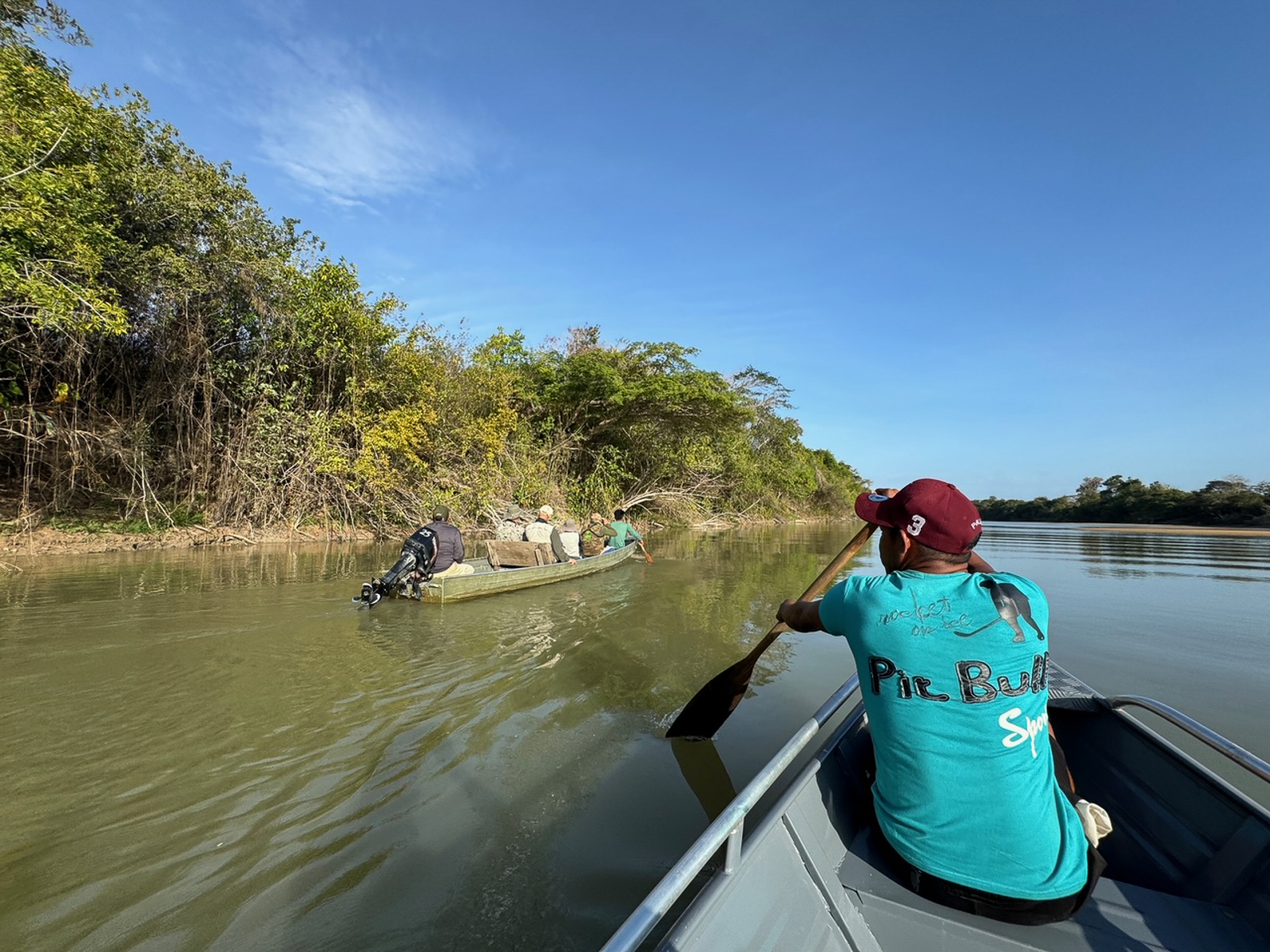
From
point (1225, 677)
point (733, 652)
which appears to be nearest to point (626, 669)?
point (733, 652)

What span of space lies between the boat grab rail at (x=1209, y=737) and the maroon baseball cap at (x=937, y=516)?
0.98 m

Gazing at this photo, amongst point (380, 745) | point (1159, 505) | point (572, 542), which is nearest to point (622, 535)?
point (572, 542)

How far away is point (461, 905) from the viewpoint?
95.0 inches

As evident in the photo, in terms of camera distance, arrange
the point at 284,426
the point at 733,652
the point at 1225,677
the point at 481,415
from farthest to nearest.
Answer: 1. the point at 481,415
2. the point at 284,426
3. the point at 733,652
4. the point at 1225,677

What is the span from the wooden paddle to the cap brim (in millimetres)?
1296

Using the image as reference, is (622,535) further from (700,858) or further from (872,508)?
A: (700,858)

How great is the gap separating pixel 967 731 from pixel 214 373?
60.9ft

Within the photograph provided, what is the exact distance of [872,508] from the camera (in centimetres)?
233

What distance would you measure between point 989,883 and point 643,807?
1961mm

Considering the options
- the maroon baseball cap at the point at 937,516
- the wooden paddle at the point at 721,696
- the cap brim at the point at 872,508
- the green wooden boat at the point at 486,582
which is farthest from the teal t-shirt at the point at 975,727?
the green wooden boat at the point at 486,582

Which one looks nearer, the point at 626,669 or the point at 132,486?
the point at 626,669

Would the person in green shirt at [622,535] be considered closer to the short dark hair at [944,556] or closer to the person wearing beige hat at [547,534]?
the person wearing beige hat at [547,534]

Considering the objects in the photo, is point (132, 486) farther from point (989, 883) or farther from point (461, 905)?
point (989, 883)

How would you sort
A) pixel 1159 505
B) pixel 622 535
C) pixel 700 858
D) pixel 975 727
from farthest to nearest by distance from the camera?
1. pixel 1159 505
2. pixel 622 535
3. pixel 975 727
4. pixel 700 858
